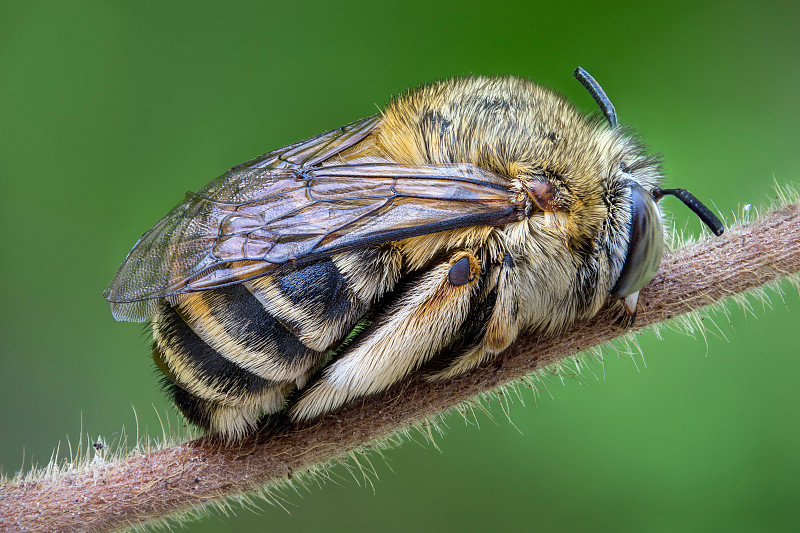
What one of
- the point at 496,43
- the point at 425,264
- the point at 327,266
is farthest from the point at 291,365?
the point at 496,43

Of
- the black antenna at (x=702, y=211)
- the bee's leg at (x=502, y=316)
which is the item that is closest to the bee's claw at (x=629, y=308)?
the black antenna at (x=702, y=211)

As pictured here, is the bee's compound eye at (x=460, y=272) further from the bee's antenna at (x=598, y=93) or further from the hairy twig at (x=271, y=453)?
the bee's antenna at (x=598, y=93)

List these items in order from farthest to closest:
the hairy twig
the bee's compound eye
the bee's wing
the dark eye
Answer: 1. the hairy twig
2. the dark eye
3. the bee's compound eye
4. the bee's wing

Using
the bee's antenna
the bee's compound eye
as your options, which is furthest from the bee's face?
the bee's antenna

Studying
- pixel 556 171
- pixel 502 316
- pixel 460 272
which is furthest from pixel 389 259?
pixel 556 171

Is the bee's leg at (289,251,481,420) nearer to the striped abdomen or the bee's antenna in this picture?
the striped abdomen
